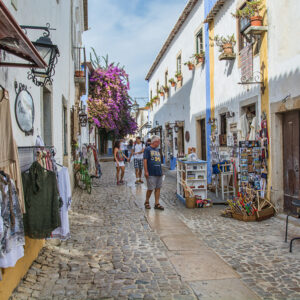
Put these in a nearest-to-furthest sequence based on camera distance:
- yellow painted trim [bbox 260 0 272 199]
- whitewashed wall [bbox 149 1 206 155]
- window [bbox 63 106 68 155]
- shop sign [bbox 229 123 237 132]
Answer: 1. yellow painted trim [bbox 260 0 272 199]
2. shop sign [bbox 229 123 237 132]
3. window [bbox 63 106 68 155]
4. whitewashed wall [bbox 149 1 206 155]

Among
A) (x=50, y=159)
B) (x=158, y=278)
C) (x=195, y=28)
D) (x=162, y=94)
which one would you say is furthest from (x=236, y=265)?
(x=162, y=94)

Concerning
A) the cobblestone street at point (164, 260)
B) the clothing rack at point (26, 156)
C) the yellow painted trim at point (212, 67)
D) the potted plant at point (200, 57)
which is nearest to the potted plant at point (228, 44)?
the yellow painted trim at point (212, 67)

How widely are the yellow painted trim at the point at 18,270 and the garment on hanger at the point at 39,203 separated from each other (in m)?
0.34

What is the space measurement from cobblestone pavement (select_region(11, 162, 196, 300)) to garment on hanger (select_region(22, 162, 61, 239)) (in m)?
0.55

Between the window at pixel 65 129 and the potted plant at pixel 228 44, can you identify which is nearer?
the potted plant at pixel 228 44

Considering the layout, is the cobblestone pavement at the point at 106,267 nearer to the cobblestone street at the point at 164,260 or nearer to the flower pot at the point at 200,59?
the cobblestone street at the point at 164,260

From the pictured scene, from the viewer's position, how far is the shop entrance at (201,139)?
12.2 metres

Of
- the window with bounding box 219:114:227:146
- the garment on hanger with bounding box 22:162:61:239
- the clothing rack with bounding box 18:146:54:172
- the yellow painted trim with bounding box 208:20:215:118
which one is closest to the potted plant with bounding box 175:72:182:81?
the yellow painted trim with bounding box 208:20:215:118

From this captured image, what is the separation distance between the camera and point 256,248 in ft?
15.5

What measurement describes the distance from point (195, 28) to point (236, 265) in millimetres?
10203

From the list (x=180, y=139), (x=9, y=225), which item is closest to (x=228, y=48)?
(x=180, y=139)

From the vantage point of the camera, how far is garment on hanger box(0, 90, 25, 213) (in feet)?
9.68

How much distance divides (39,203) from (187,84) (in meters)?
10.9

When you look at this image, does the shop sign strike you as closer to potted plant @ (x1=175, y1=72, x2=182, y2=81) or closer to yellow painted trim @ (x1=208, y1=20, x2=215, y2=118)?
yellow painted trim @ (x1=208, y1=20, x2=215, y2=118)
